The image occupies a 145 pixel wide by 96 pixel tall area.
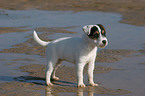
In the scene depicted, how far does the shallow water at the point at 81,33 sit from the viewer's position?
25.2 ft

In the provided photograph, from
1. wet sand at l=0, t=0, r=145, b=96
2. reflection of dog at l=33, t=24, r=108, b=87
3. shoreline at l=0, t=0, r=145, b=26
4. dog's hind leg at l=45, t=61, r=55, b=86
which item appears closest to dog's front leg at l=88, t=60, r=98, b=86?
reflection of dog at l=33, t=24, r=108, b=87

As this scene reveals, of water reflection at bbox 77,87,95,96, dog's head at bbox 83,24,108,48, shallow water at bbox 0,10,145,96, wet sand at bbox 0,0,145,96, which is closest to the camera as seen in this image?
dog's head at bbox 83,24,108,48

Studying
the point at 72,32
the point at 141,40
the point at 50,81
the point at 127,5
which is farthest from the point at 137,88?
the point at 127,5

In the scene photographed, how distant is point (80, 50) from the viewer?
22.5 feet

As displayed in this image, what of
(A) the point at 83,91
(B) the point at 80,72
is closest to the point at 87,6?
(B) the point at 80,72

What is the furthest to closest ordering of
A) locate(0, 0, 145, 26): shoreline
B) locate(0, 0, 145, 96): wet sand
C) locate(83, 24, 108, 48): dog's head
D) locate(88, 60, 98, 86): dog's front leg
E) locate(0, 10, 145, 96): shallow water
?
locate(0, 0, 145, 26): shoreline → locate(0, 10, 145, 96): shallow water → locate(88, 60, 98, 86): dog's front leg → locate(0, 0, 145, 96): wet sand → locate(83, 24, 108, 48): dog's head

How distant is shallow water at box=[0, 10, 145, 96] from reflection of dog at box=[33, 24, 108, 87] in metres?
0.67

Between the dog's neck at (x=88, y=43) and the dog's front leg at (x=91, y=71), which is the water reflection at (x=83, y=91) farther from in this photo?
the dog's neck at (x=88, y=43)

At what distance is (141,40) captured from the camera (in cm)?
1173

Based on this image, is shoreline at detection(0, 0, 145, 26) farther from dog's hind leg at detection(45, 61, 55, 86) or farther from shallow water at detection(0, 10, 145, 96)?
dog's hind leg at detection(45, 61, 55, 86)

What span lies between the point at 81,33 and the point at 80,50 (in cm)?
623

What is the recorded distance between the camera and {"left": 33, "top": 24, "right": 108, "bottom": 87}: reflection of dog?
21.5 feet

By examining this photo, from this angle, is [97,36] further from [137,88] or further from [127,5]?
[127,5]

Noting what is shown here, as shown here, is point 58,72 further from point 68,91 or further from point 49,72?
point 68,91
